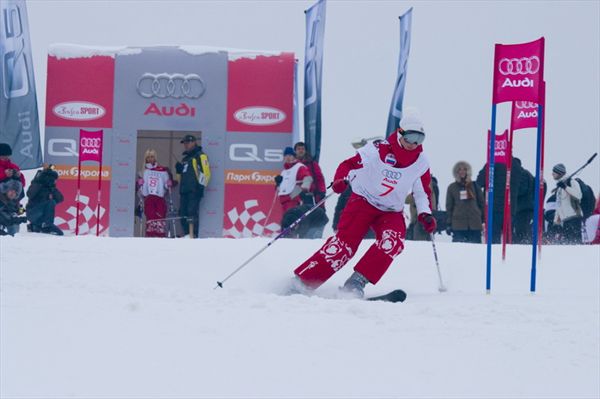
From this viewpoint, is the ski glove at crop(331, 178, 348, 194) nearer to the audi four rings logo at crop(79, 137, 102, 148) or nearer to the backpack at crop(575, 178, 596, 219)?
the backpack at crop(575, 178, 596, 219)

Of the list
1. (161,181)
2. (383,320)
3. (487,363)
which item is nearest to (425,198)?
(383,320)

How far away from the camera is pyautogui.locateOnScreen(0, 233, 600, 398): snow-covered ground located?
16.3 ft

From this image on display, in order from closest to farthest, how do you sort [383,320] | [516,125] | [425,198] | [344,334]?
[344,334], [383,320], [425,198], [516,125]

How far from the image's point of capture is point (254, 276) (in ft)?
30.2

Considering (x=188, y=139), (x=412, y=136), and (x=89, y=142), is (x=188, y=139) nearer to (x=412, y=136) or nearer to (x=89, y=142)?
(x=89, y=142)

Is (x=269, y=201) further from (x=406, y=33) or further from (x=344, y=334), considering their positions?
(x=344, y=334)

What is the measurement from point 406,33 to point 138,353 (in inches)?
487

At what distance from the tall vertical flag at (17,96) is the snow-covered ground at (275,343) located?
7.81m

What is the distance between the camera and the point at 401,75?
16.8 metres

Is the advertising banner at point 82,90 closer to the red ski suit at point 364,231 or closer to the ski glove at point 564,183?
the ski glove at point 564,183

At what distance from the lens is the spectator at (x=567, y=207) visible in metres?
12.9

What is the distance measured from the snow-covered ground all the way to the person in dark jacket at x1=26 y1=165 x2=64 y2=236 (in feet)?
18.5

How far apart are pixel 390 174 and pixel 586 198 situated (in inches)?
231

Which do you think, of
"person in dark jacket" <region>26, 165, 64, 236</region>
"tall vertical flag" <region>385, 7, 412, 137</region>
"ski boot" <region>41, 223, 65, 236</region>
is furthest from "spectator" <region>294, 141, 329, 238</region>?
"ski boot" <region>41, 223, 65, 236</region>
